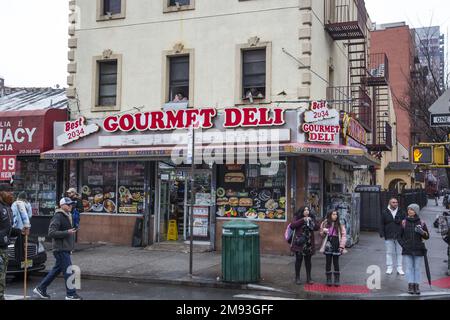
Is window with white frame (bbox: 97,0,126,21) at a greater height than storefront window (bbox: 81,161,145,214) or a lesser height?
greater

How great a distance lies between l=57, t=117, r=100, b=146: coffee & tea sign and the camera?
16.5 meters

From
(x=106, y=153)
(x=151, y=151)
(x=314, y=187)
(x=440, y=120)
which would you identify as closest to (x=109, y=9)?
(x=106, y=153)

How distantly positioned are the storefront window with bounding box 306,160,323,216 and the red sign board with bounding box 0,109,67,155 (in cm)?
841

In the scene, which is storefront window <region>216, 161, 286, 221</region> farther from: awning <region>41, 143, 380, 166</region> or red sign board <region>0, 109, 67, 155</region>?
red sign board <region>0, 109, 67, 155</region>

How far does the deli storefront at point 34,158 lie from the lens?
665 inches

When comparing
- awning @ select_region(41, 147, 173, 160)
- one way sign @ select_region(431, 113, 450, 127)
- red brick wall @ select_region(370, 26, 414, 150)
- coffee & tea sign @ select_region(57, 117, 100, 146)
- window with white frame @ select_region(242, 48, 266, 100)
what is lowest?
awning @ select_region(41, 147, 173, 160)

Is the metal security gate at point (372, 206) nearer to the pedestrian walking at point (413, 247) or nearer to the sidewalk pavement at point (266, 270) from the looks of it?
the sidewalk pavement at point (266, 270)

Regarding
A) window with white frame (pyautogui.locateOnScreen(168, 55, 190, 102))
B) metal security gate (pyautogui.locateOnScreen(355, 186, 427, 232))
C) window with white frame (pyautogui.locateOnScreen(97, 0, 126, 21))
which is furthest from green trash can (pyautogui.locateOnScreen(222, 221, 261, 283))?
metal security gate (pyautogui.locateOnScreen(355, 186, 427, 232))

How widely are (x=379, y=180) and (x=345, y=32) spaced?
24.1m

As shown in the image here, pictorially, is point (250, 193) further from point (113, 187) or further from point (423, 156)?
point (423, 156)

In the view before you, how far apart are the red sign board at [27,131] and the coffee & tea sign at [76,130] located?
2.01ft

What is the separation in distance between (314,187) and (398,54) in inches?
1742

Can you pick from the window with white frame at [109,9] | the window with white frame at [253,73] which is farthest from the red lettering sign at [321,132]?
the window with white frame at [109,9]

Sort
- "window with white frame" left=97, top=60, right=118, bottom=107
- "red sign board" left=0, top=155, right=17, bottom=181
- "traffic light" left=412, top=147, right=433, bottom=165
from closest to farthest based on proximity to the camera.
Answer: "traffic light" left=412, top=147, right=433, bottom=165, "red sign board" left=0, top=155, right=17, bottom=181, "window with white frame" left=97, top=60, right=118, bottom=107
